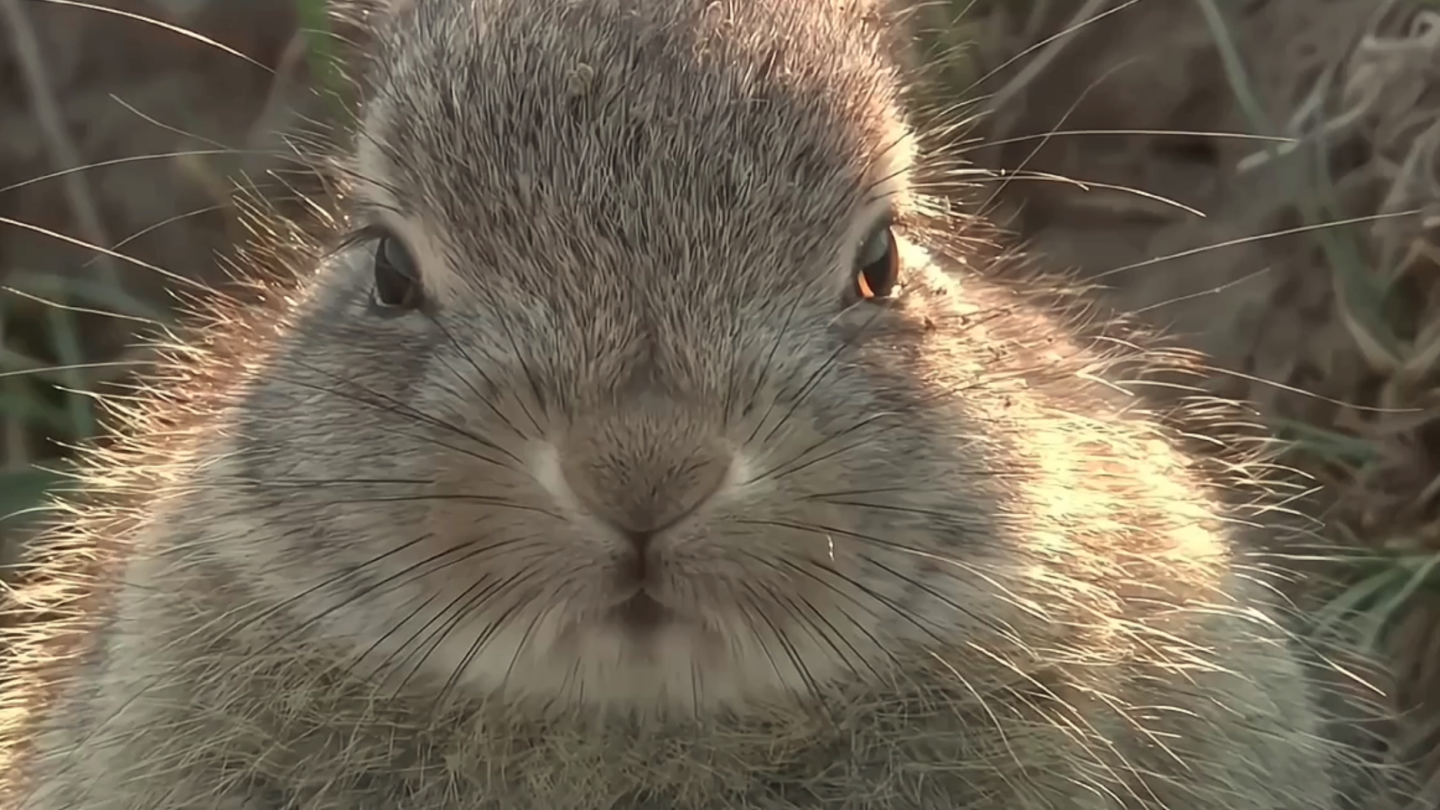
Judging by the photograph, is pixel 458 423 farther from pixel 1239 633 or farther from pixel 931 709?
pixel 1239 633

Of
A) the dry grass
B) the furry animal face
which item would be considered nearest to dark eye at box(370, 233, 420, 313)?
the furry animal face

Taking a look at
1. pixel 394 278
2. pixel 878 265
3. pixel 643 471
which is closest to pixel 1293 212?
pixel 878 265

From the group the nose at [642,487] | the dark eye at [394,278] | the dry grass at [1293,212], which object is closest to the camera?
the nose at [642,487]

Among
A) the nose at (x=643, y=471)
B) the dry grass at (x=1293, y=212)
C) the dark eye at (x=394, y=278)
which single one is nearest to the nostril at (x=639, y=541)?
the nose at (x=643, y=471)

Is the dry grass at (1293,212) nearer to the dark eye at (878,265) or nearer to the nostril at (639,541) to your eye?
the dark eye at (878,265)

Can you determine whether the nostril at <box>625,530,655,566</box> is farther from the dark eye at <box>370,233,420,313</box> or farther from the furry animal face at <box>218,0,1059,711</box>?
the dark eye at <box>370,233,420,313</box>

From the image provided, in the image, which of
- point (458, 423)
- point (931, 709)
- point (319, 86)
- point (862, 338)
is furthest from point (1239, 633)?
point (319, 86)
